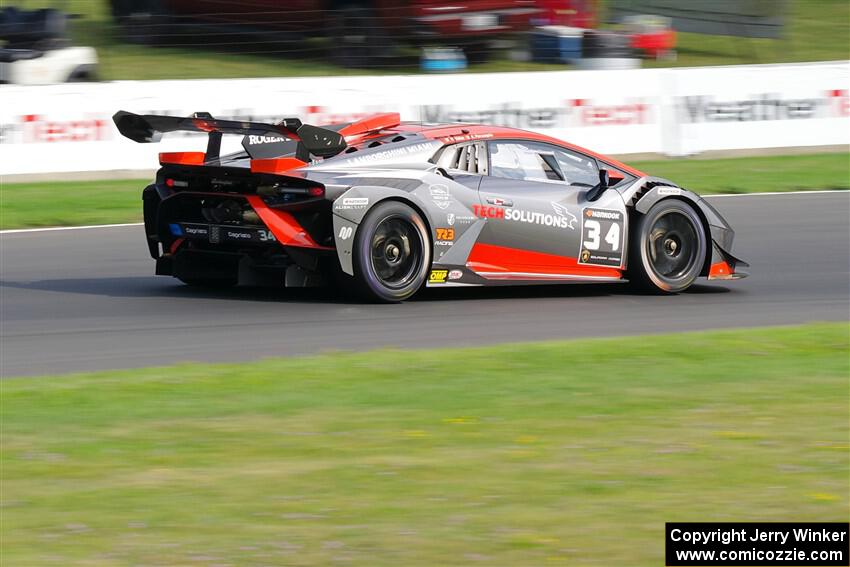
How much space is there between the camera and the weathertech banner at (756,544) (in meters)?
4.35

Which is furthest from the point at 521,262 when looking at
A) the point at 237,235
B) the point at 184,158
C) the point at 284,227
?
the point at 184,158

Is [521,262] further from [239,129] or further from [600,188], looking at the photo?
[239,129]

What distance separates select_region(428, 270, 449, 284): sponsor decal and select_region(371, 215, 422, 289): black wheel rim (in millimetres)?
137

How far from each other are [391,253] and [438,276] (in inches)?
16.6

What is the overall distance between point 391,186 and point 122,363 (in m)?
2.44

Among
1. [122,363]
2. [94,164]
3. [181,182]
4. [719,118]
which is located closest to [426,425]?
[122,363]

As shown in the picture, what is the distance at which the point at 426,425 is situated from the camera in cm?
612

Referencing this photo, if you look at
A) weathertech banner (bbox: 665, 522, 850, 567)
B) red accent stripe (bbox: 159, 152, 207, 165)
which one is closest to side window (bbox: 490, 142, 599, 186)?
red accent stripe (bbox: 159, 152, 207, 165)

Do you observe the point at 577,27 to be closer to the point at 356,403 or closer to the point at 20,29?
the point at 20,29

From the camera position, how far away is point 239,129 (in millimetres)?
8984

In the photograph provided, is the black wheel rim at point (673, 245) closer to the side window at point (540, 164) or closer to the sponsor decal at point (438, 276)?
the side window at point (540, 164)

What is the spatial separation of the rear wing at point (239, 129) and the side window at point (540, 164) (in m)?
1.36

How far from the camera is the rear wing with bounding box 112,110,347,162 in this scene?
8.98 m

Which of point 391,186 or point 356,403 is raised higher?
point 391,186
